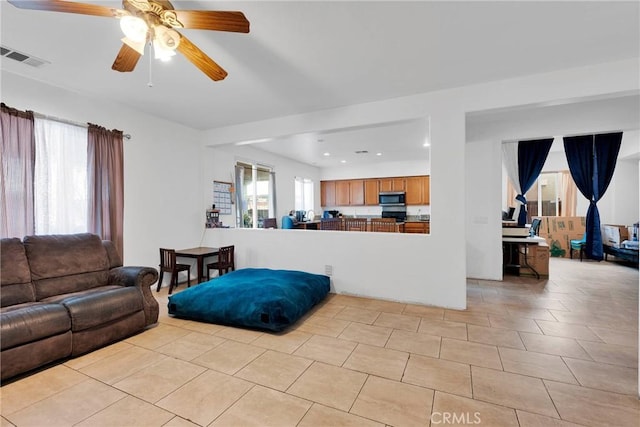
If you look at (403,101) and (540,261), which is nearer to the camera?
(403,101)

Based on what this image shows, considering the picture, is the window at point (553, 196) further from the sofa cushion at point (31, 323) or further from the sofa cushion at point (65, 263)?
the sofa cushion at point (31, 323)

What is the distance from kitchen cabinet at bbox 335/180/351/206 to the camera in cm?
884

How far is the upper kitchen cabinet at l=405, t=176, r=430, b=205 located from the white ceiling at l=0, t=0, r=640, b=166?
4.72 metres

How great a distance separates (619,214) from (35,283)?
1042 centimetres

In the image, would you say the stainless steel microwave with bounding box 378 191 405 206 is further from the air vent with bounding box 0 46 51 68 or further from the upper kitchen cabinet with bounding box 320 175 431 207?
the air vent with bounding box 0 46 51 68

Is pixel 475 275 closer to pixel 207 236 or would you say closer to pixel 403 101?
pixel 403 101

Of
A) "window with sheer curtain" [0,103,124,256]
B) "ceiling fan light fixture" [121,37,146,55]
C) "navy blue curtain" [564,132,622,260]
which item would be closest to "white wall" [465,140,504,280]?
"navy blue curtain" [564,132,622,260]

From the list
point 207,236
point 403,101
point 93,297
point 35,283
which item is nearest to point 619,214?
point 403,101

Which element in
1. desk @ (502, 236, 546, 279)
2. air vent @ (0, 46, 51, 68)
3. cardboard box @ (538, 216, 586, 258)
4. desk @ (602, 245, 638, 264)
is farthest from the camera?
cardboard box @ (538, 216, 586, 258)

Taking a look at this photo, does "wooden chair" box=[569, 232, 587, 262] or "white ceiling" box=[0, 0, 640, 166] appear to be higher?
"white ceiling" box=[0, 0, 640, 166]

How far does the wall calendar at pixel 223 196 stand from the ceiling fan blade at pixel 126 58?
10.3 feet

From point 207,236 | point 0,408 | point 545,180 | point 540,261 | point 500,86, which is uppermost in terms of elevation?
point 500,86

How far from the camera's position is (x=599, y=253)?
223 inches

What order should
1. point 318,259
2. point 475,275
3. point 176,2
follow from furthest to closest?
point 475,275
point 318,259
point 176,2
